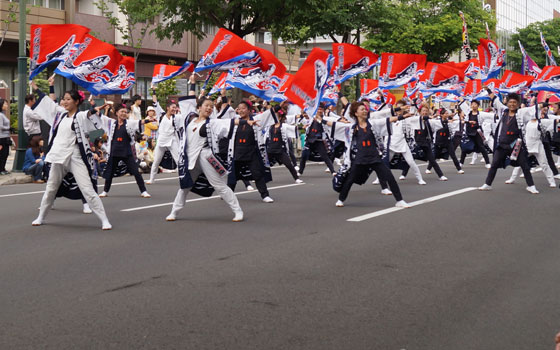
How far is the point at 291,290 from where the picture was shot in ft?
18.8

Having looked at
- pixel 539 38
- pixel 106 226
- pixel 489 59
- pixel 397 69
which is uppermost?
pixel 539 38

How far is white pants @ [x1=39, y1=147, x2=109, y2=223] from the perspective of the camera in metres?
8.77

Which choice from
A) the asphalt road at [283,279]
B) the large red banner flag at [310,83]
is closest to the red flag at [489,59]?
the large red banner flag at [310,83]

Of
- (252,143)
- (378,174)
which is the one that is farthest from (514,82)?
(378,174)

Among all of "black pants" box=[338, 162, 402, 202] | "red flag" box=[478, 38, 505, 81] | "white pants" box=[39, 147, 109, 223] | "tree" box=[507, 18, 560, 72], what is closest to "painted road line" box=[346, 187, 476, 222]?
"black pants" box=[338, 162, 402, 202]

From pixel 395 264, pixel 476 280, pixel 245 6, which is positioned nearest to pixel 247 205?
pixel 395 264

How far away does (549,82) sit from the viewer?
21.1 metres

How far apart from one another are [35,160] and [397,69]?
881cm

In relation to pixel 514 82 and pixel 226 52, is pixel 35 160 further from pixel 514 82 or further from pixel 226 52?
pixel 514 82

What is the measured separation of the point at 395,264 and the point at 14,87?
25357 millimetres

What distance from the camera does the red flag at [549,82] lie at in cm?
2098

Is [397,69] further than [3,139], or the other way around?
[397,69]

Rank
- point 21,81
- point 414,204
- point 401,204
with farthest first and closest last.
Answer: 1. point 21,81
2. point 414,204
3. point 401,204

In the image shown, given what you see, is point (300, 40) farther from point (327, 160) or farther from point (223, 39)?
point (223, 39)
